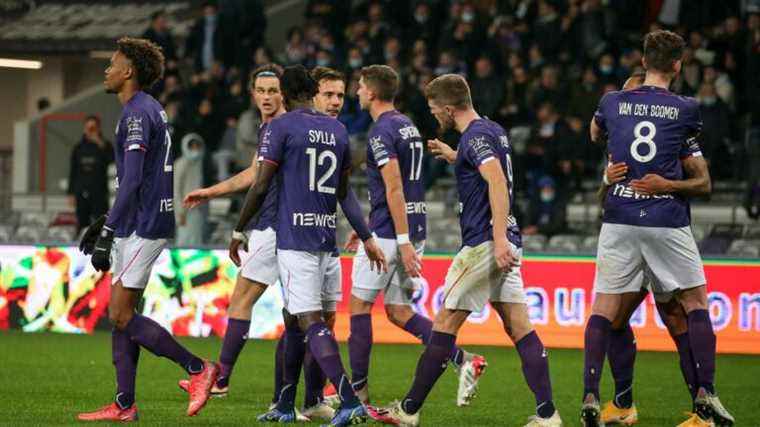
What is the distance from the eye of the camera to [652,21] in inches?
887

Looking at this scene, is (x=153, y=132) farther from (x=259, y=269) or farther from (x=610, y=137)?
(x=610, y=137)

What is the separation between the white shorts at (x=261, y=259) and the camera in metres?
10.3

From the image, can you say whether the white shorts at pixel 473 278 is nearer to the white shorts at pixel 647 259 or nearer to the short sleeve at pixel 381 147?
the white shorts at pixel 647 259

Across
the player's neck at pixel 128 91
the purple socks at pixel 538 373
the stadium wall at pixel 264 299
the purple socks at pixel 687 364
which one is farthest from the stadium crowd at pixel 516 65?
the purple socks at pixel 538 373

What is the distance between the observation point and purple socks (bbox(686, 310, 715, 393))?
8.95m

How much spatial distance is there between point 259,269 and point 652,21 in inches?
530

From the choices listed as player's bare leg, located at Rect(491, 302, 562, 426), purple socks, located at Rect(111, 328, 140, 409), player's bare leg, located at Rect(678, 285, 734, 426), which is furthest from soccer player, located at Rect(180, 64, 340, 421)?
player's bare leg, located at Rect(678, 285, 734, 426)

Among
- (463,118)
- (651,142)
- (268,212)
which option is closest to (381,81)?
(268,212)

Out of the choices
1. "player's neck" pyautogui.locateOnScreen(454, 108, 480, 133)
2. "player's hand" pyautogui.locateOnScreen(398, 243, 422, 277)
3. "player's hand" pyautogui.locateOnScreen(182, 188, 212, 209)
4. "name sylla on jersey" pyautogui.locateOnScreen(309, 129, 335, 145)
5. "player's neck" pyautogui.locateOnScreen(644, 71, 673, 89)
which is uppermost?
"player's neck" pyautogui.locateOnScreen(644, 71, 673, 89)

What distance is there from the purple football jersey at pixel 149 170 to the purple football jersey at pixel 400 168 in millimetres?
1392

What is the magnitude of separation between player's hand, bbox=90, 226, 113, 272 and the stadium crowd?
9539 millimetres

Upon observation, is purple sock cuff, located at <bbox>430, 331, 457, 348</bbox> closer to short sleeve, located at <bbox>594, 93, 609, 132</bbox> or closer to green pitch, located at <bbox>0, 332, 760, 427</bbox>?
green pitch, located at <bbox>0, 332, 760, 427</bbox>

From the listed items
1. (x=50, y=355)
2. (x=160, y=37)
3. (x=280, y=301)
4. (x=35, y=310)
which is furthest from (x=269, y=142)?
(x=160, y=37)

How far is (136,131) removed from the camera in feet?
29.9
